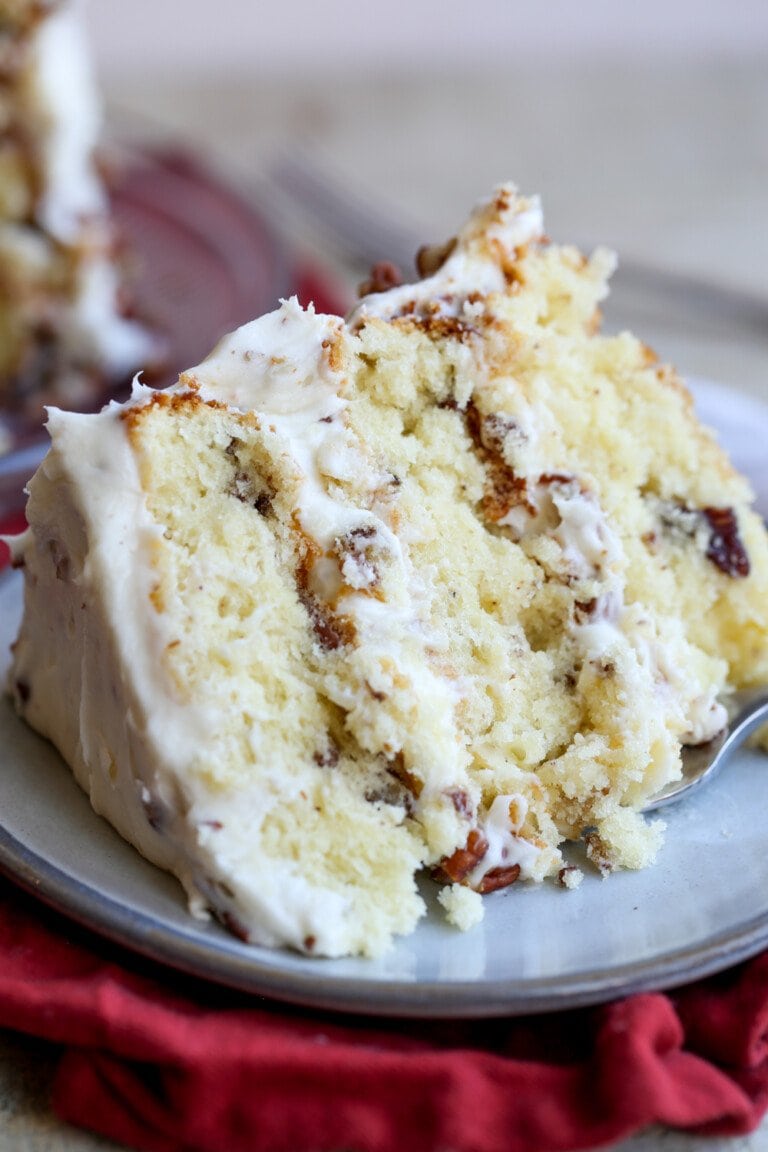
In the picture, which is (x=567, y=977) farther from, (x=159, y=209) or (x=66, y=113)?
(x=159, y=209)

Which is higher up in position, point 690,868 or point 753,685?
point 753,685

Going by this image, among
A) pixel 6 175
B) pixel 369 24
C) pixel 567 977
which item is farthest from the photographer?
pixel 369 24

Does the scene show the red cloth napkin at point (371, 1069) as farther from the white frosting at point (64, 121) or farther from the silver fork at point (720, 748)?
the white frosting at point (64, 121)

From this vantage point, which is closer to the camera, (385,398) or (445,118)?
(385,398)

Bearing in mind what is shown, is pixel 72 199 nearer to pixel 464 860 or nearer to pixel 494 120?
pixel 464 860

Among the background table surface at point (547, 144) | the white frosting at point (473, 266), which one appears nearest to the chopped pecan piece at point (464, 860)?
the white frosting at point (473, 266)

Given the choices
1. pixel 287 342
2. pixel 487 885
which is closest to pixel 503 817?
pixel 487 885

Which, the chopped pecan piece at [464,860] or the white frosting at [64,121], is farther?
the white frosting at [64,121]
